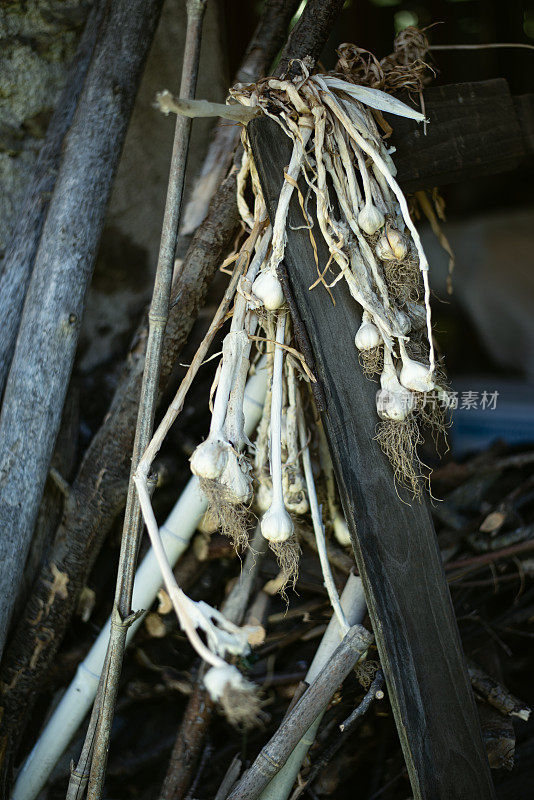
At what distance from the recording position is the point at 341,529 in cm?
Result: 131

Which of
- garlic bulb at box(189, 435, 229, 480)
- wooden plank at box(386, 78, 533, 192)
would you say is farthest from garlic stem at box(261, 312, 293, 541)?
wooden plank at box(386, 78, 533, 192)

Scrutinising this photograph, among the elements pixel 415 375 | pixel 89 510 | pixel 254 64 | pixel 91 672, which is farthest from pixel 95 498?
pixel 254 64

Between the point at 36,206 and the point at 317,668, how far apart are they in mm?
1182

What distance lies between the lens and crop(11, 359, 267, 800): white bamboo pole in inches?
49.5

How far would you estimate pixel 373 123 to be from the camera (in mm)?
997

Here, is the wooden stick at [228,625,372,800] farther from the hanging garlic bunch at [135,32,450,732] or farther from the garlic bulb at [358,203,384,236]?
the garlic bulb at [358,203,384,236]

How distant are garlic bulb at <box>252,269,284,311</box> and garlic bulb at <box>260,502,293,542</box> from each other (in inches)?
13.4

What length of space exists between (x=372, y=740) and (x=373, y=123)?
1388 millimetres

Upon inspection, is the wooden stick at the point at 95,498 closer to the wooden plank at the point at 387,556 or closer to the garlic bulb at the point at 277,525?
the wooden plank at the point at 387,556

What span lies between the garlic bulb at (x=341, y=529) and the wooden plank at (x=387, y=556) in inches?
11.5

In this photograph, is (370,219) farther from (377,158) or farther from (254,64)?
(254,64)

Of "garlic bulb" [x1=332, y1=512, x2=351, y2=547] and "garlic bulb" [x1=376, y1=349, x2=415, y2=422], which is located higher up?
"garlic bulb" [x1=376, y1=349, x2=415, y2=422]

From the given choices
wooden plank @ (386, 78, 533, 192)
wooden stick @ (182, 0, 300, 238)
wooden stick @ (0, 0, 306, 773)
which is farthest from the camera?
wooden stick @ (182, 0, 300, 238)

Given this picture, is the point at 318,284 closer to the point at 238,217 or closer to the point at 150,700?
the point at 238,217
